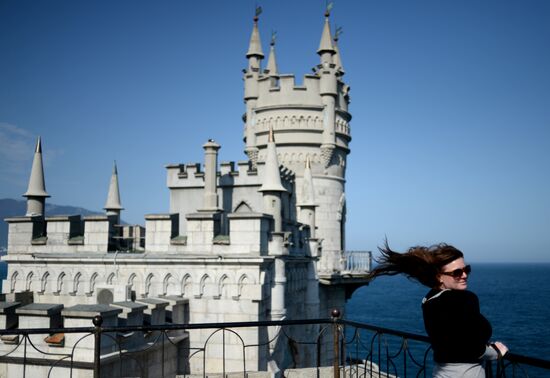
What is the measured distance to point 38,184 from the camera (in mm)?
14047

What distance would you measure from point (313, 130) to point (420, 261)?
23353mm

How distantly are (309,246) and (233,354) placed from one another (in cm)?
766

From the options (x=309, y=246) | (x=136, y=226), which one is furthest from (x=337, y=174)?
(x=136, y=226)

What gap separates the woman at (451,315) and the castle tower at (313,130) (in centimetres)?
2235

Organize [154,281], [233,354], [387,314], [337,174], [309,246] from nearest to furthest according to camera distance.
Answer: [233,354] < [154,281] < [309,246] < [337,174] < [387,314]

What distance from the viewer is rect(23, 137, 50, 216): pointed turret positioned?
13.8 meters

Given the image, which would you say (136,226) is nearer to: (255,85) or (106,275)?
(106,275)

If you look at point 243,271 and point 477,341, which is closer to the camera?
point 477,341

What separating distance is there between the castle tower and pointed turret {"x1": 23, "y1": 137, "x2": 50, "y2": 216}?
14402mm

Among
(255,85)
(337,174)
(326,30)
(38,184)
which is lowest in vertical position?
(38,184)

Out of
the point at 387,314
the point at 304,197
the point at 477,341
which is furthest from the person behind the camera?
the point at 387,314

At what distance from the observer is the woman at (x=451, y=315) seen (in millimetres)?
3674

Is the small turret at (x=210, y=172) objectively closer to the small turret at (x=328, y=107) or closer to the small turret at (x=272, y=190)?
the small turret at (x=272, y=190)

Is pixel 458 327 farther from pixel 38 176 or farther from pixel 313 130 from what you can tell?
pixel 313 130
